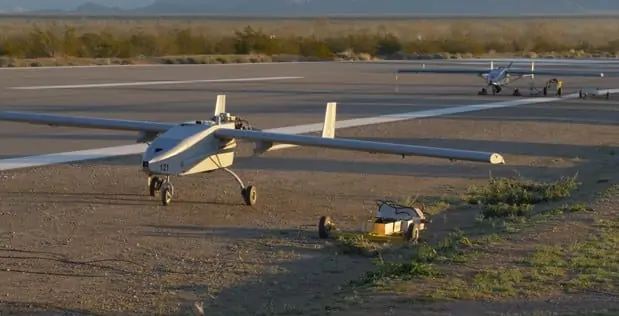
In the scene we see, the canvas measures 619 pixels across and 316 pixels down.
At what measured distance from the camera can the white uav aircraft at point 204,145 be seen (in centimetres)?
1523

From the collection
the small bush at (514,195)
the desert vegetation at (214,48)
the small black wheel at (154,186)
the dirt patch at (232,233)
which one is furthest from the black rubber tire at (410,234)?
the desert vegetation at (214,48)

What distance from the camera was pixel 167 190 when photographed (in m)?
16.5

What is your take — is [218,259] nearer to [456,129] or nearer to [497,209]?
[497,209]

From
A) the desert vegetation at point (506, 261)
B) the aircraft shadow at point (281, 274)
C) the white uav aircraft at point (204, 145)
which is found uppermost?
the white uav aircraft at point (204, 145)

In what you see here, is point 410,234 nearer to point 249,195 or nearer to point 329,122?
point 249,195

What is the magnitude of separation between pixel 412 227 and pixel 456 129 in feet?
53.6

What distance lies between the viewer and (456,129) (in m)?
30.2

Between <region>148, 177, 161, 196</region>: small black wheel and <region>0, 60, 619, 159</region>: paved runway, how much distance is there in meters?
5.76

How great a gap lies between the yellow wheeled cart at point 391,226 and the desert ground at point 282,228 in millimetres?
237

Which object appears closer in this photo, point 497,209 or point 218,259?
point 218,259

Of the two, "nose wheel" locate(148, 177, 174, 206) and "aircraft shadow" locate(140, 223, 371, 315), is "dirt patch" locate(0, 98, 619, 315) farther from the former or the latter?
"nose wheel" locate(148, 177, 174, 206)

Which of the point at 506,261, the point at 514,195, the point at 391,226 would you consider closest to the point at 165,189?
the point at 391,226

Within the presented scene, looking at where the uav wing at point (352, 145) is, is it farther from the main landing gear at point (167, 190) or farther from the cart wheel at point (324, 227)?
the cart wheel at point (324, 227)

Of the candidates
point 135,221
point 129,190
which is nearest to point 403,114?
point 129,190
